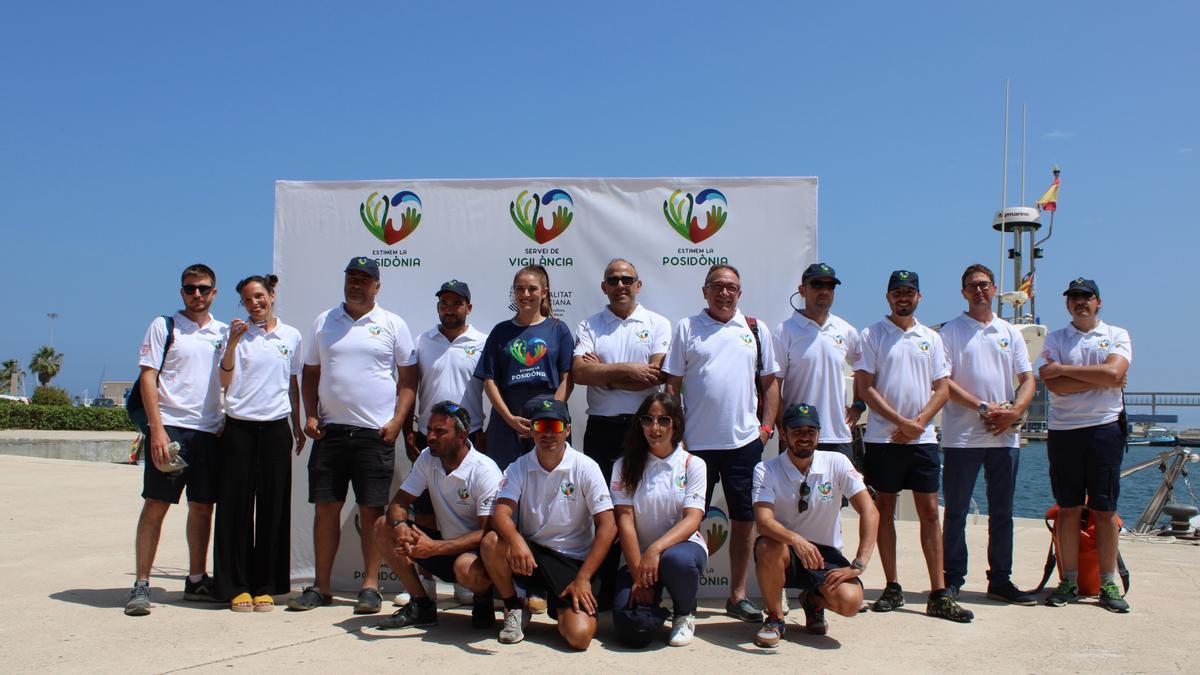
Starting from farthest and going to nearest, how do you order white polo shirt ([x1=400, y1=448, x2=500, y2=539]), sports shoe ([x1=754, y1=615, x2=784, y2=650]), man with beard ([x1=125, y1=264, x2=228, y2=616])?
man with beard ([x1=125, y1=264, x2=228, y2=616])
white polo shirt ([x1=400, y1=448, x2=500, y2=539])
sports shoe ([x1=754, y1=615, x2=784, y2=650])

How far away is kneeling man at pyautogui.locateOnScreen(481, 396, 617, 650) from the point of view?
4.72 meters

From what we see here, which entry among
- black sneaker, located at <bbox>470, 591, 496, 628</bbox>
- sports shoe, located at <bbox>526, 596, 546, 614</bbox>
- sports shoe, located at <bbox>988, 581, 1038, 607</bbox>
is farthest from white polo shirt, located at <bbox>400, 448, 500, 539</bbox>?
sports shoe, located at <bbox>988, 581, 1038, 607</bbox>

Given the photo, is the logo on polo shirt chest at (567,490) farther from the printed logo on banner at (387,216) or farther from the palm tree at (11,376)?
the palm tree at (11,376)

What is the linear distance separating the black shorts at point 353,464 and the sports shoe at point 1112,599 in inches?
175

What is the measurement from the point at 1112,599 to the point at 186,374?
575 cm

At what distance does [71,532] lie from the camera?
898cm

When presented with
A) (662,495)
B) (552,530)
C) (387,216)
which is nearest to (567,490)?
(552,530)

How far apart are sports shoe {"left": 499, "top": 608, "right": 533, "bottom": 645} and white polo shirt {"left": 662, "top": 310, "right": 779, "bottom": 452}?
135cm

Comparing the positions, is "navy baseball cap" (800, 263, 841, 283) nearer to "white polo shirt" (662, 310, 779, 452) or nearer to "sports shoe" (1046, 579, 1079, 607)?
"white polo shirt" (662, 310, 779, 452)

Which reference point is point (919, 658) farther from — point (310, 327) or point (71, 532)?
point (71, 532)

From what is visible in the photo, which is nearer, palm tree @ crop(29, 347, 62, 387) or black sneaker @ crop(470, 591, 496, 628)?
black sneaker @ crop(470, 591, 496, 628)

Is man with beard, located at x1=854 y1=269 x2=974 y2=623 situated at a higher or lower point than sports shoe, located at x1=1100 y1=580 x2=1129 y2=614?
higher

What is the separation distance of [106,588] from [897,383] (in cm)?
529

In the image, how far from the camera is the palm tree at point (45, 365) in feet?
236
